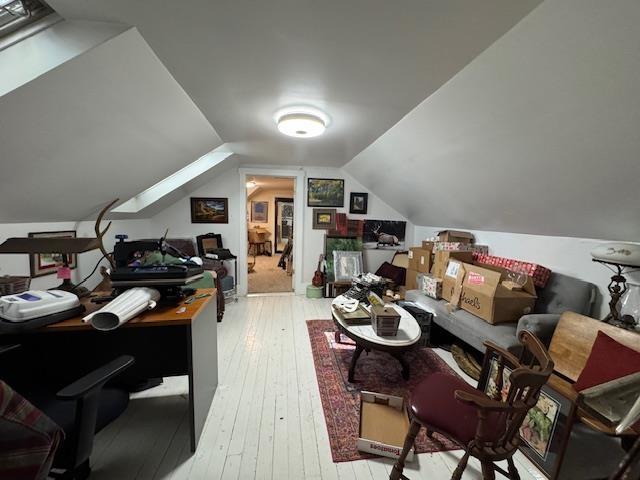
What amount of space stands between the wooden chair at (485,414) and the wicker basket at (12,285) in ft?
7.67

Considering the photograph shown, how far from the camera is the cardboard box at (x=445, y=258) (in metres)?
2.88

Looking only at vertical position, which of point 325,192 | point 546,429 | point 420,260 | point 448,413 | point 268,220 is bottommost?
point 546,429

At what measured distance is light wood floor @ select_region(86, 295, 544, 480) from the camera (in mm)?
1328

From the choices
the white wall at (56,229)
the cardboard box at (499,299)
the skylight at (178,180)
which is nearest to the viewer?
the white wall at (56,229)

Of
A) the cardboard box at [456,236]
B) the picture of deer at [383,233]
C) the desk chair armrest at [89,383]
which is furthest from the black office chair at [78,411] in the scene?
the picture of deer at [383,233]

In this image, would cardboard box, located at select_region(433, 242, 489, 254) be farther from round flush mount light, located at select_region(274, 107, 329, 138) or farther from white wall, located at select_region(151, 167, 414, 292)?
round flush mount light, located at select_region(274, 107, 329, 138)

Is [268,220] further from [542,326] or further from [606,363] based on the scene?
[606,363]

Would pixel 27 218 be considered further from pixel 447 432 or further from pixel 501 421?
pixel 501 421

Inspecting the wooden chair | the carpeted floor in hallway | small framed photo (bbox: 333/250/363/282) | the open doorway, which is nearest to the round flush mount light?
the wooden chair

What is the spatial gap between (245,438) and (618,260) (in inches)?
102

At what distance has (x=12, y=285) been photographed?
1408 mm

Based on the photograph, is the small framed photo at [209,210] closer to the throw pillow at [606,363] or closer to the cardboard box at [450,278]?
the cardboard box at [450,278]

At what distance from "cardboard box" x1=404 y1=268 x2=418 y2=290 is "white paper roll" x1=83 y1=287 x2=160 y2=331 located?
127 inches

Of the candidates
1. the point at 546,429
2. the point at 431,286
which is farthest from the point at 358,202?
the point at 546,429
